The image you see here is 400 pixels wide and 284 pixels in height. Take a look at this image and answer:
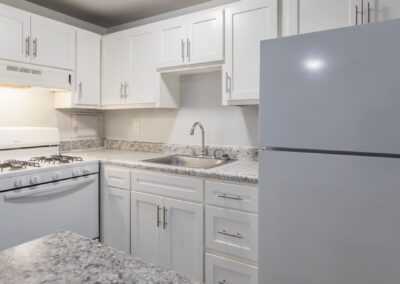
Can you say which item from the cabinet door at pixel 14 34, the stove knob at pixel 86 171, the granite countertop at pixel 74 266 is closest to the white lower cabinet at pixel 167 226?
the stove knob at pixel 86 171

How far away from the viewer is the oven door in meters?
1.88

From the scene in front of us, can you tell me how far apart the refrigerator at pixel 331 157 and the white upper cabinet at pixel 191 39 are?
2.60ft

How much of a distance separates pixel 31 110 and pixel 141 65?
1080 millimetres

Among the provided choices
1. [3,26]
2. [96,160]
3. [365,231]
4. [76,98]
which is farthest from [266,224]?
[3,26]

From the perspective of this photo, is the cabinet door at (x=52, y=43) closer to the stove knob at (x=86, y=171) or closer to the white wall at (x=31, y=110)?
the white wall at (x=31, y=110)

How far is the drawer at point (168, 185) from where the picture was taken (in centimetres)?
188

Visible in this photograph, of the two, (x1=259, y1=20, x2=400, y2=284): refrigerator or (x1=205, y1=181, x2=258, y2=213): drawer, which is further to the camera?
(x1=205, y1=181, x2=258, y2=213): drawer

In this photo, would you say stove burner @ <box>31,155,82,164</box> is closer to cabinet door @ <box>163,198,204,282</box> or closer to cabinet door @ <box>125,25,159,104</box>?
cabinet door @ <box>125,25,159,104</box>

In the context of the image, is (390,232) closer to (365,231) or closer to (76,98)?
(365,231)

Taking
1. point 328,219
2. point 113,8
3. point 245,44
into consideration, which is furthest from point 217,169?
point 113,8

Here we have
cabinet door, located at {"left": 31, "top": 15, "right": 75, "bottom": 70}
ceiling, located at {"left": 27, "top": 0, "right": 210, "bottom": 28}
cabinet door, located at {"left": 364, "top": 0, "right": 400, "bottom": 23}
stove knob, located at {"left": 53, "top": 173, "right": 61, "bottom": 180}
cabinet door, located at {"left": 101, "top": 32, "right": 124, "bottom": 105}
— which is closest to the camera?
cabinet door, located at {"left": 364, "top": 0, "right": 400, "bottom": 23}

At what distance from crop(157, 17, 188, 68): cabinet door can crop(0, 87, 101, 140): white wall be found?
3.84 feet

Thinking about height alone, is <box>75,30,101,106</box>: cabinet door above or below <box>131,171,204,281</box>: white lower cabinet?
above

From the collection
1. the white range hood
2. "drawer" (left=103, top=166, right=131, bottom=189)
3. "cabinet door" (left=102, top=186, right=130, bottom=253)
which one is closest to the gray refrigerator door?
"drawer" (left=103, top=166, right=131, bottom=189)
